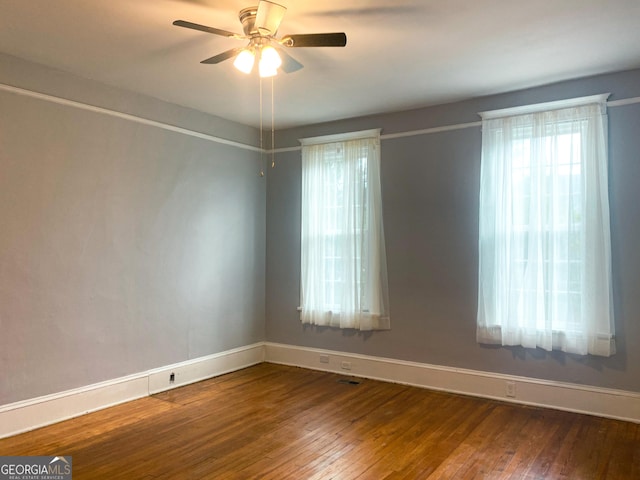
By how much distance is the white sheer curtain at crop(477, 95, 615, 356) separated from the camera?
381 centimetres

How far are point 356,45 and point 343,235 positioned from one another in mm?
2282

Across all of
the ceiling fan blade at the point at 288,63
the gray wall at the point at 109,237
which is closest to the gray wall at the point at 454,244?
the gray wall at the point at 109,237

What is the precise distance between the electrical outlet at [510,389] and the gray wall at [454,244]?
11 cm

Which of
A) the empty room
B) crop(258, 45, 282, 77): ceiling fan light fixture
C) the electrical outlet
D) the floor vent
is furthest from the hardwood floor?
crop(258, 45, 282, 77): ceiling fan light fixture

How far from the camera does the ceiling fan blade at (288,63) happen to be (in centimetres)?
340

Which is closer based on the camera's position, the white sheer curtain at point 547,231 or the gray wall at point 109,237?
the gray wall at point 109,237

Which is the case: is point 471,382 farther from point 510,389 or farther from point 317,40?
point 317,40

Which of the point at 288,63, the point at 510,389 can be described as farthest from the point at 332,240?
the point at 510,389

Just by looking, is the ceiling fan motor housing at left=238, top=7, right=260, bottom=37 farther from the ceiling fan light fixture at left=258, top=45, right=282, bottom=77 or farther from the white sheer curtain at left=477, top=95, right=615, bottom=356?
the white sheer curtain at left=477, top=95, right=615, bottom=356

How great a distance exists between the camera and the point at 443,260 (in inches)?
183

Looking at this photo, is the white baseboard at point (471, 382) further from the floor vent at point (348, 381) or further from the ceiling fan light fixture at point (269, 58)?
the ceiling fan light fixture at point (269, 58)

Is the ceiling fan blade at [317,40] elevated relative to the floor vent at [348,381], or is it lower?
elevated

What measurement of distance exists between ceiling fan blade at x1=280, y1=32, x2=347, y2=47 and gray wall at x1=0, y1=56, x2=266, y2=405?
220 cm

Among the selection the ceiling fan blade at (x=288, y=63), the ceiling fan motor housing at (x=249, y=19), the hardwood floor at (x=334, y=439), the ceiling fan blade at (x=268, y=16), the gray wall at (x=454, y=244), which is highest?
the ceiling fan blade at (x=288, y=63)
